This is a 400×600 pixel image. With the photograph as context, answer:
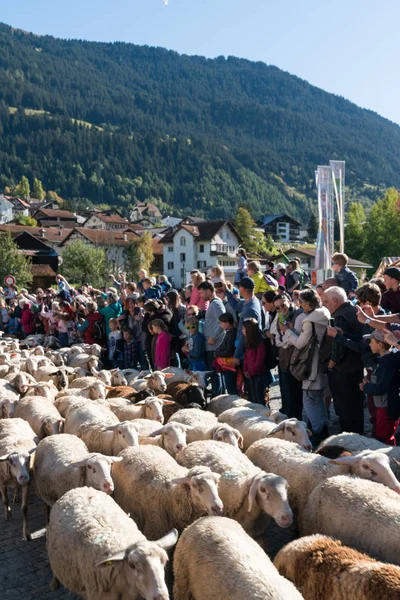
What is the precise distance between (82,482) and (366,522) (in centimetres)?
275

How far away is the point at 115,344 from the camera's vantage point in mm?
12812

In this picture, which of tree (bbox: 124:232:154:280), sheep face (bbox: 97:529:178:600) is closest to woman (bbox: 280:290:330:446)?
sheep face (bbox: 97:529:178:600)

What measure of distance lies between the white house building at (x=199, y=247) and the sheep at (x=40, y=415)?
71.2 meters

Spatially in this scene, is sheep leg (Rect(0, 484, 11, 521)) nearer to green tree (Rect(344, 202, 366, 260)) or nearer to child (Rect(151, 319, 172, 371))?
child (Rect(151, 319, 172, 371))

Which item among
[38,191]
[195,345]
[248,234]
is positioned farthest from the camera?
[38,191]

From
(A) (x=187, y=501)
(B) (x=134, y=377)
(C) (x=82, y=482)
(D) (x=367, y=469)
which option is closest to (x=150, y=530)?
(A) (x=187, y=501)

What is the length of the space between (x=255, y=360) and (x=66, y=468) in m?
3.76

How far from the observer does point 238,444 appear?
655cm

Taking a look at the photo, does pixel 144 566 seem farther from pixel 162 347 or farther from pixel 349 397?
pixel 162 347

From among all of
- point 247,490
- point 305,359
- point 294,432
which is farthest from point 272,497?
point 305,359

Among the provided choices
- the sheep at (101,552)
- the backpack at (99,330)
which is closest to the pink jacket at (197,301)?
the backpack at (99,330)

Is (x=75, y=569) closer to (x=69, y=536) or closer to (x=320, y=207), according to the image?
(x=69, y=536)

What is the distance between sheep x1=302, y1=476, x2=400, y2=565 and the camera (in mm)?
4254

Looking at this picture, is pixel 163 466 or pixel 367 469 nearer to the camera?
pixel 367 469
